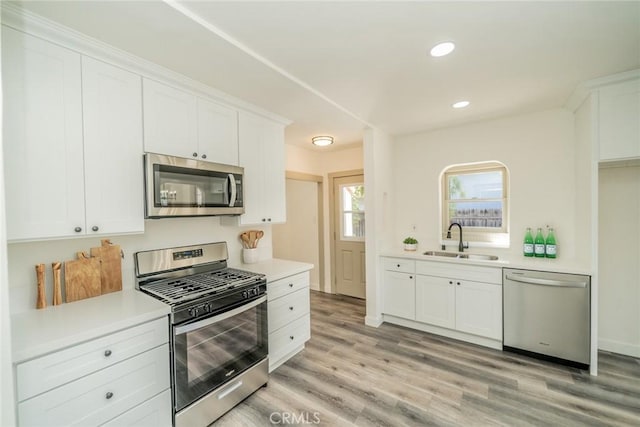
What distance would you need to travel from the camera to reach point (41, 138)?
4.72 ft

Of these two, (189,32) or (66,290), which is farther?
(66,290)

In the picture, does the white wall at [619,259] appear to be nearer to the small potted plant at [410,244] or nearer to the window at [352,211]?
the small potted plant at [410,244]

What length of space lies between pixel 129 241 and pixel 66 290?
0.46m

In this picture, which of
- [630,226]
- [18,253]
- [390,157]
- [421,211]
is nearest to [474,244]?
[421,211]

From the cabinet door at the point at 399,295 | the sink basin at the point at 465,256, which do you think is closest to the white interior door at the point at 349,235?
the cabinet door at the point at 399,295

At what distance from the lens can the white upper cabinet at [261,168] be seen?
260 centimetres

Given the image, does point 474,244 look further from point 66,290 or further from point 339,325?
point 66,290

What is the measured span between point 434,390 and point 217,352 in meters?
1.77

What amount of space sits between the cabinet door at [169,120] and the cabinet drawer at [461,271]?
2769 millimetres

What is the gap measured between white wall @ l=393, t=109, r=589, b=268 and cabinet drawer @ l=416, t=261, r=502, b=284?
0.45 meters

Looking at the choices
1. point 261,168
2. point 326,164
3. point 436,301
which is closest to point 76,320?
point 261,168

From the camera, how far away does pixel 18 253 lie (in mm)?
1566

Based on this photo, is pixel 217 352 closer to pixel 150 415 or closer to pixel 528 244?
pixel 150 415

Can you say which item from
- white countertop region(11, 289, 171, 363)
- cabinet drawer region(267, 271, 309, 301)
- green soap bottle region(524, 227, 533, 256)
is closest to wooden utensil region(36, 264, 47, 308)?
white countertop region(11, 289, 171, 363)
